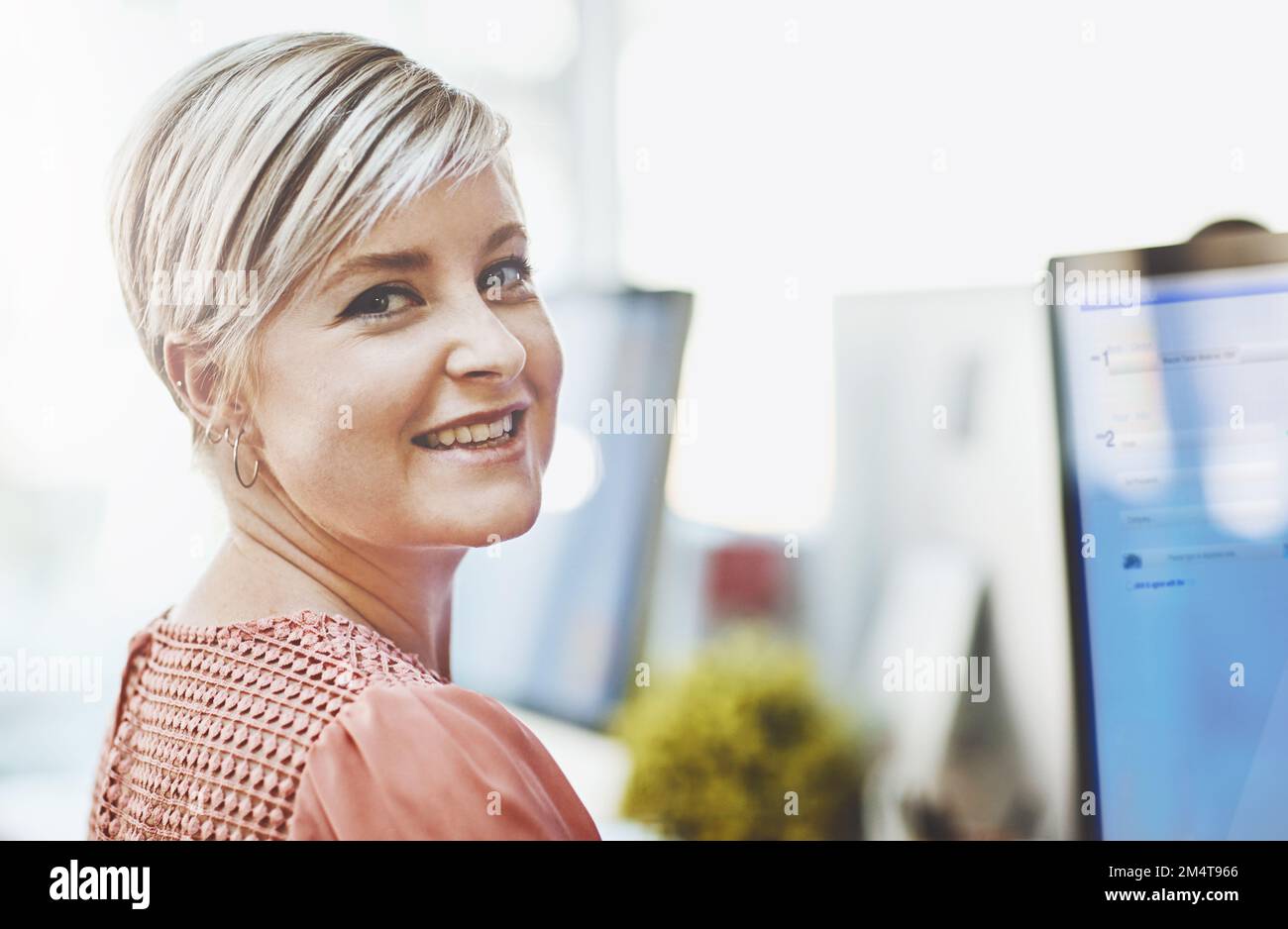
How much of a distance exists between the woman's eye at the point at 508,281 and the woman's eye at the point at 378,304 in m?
0.10

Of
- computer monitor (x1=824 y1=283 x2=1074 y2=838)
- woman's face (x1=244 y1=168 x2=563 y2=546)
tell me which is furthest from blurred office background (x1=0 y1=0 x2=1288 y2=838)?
woman's face (x1=244 y1=168 x2=563 y2=546)

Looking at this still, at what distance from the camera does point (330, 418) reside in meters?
1.29

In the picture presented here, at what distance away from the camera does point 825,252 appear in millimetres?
1459

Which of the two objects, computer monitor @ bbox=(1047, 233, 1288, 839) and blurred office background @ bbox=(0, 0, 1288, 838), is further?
blurred office background @ bbox=(0, 0, 1288, 838)

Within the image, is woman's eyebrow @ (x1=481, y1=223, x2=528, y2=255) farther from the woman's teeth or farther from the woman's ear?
the woman's ear

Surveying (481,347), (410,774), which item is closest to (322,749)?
(410,774)

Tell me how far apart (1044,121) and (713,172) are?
0.43 metres

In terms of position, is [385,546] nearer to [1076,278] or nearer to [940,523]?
[940,523]

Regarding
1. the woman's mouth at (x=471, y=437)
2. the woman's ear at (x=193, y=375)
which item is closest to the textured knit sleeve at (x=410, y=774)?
the woman's mouth at (x=471, y=437)

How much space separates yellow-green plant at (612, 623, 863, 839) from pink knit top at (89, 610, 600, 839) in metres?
0.12

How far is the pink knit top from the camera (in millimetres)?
1191

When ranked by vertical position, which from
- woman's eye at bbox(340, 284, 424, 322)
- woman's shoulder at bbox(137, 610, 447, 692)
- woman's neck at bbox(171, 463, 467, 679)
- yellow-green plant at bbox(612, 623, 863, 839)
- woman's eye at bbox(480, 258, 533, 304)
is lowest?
yellow-green plant at bbox(612, 623, 863, 839)
